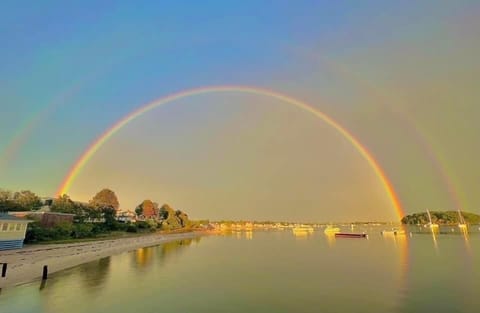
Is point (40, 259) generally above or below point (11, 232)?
below

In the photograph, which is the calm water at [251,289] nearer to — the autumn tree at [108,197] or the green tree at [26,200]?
the green tree at [26,200]

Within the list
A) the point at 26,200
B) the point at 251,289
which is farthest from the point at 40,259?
the point at 26,200

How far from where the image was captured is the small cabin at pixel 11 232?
4847 centimetres

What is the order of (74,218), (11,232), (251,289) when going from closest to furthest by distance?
(251,289) → (11,232) → (74,218)

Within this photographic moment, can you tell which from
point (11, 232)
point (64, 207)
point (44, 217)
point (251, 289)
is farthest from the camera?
point (64, 207)

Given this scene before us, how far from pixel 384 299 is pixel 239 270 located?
80.4 ft

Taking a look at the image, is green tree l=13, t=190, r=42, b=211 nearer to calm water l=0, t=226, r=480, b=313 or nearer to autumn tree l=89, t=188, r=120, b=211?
autumn tree l=89, t=188, r=120, b=211

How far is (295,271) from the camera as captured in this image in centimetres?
4872

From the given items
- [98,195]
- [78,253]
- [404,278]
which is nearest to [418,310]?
[404,278]

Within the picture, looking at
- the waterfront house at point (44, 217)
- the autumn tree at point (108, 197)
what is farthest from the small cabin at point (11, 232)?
the autumn tree at point (108, 197)

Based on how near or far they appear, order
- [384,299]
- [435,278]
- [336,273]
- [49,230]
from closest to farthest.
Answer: [384,299], [435,278], [336,273], [49,230]

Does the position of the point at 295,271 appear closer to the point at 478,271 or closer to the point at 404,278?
the point at 404,278

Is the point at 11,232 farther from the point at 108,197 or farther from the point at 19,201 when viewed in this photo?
the point at 108,197

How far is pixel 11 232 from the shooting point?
5025 centimetres
